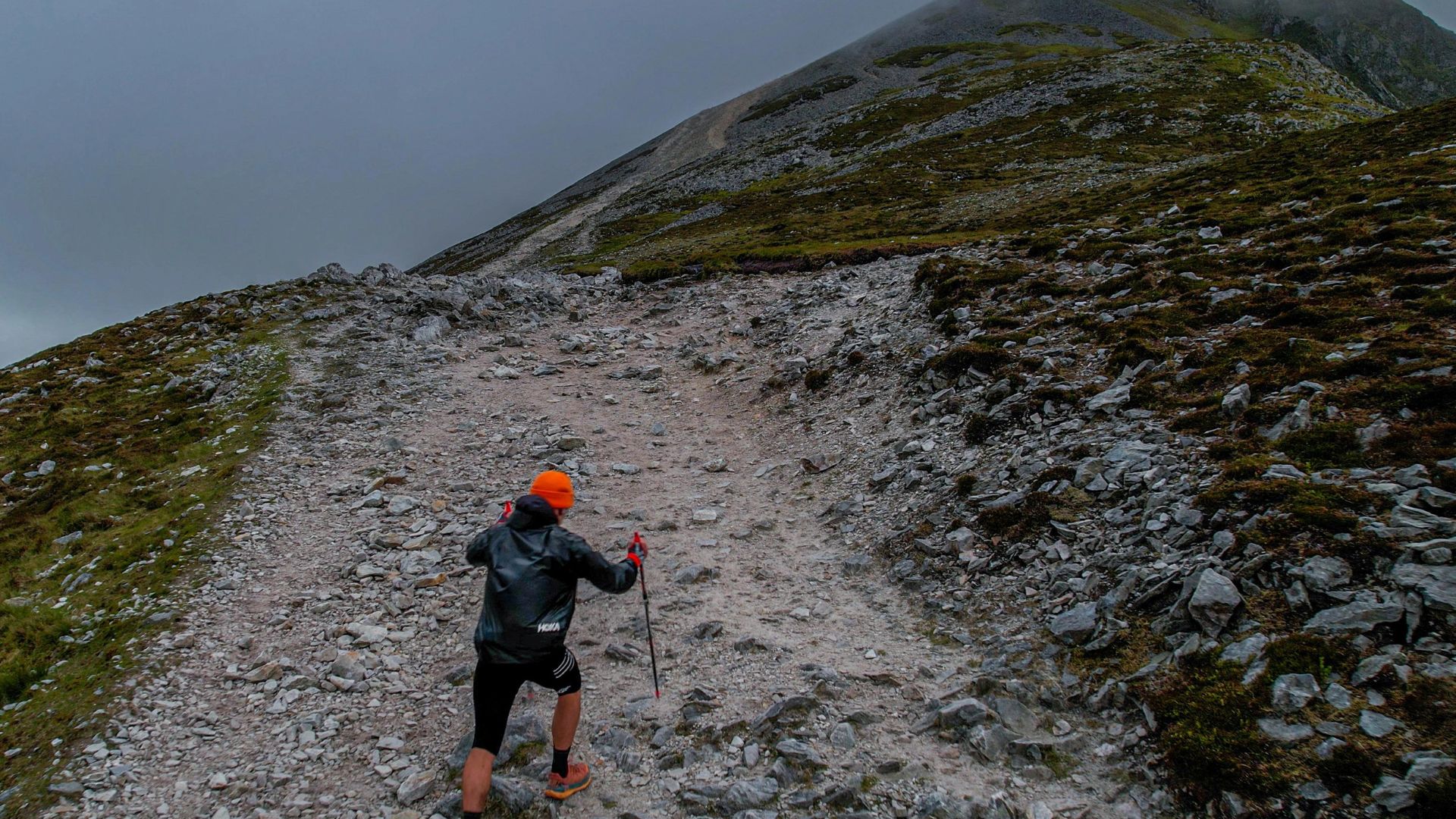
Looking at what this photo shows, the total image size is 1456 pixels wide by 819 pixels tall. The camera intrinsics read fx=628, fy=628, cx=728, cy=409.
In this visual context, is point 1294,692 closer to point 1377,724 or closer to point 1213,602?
point 1377,724

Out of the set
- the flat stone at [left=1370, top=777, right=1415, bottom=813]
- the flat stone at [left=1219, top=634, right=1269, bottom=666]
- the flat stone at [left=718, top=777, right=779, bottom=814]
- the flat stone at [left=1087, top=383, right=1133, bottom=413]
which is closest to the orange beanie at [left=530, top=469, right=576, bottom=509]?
the flat stone at [left=718, top=777, right=779, bottom=814]

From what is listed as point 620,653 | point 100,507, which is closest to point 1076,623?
point 620,653

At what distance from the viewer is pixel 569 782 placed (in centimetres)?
695

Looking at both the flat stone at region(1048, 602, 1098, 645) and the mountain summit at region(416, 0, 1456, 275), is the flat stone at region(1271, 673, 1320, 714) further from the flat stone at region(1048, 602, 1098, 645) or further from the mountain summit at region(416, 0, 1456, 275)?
the mountain summit at region(416, 0, 1456, 275)

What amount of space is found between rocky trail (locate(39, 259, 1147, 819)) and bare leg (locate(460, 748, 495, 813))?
0.69 meters

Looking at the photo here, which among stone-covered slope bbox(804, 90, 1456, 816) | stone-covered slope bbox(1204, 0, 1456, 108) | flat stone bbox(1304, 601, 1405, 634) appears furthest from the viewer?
stone-covered slope bbox(1204, 0, 1456, 108)

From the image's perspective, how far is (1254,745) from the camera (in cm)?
563

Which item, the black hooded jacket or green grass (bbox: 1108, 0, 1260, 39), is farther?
green grass (bbox: 1108, 0, 1260, 39)

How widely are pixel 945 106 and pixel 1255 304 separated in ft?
358

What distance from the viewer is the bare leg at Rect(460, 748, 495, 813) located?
627 centimetres

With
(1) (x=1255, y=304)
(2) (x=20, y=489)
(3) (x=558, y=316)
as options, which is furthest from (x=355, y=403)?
(1) (x=1255, y=304)

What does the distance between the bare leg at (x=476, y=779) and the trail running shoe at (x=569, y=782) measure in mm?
710

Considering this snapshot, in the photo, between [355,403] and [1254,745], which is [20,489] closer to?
[355,403]

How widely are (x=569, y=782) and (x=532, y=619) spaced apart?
2009 millimetres
